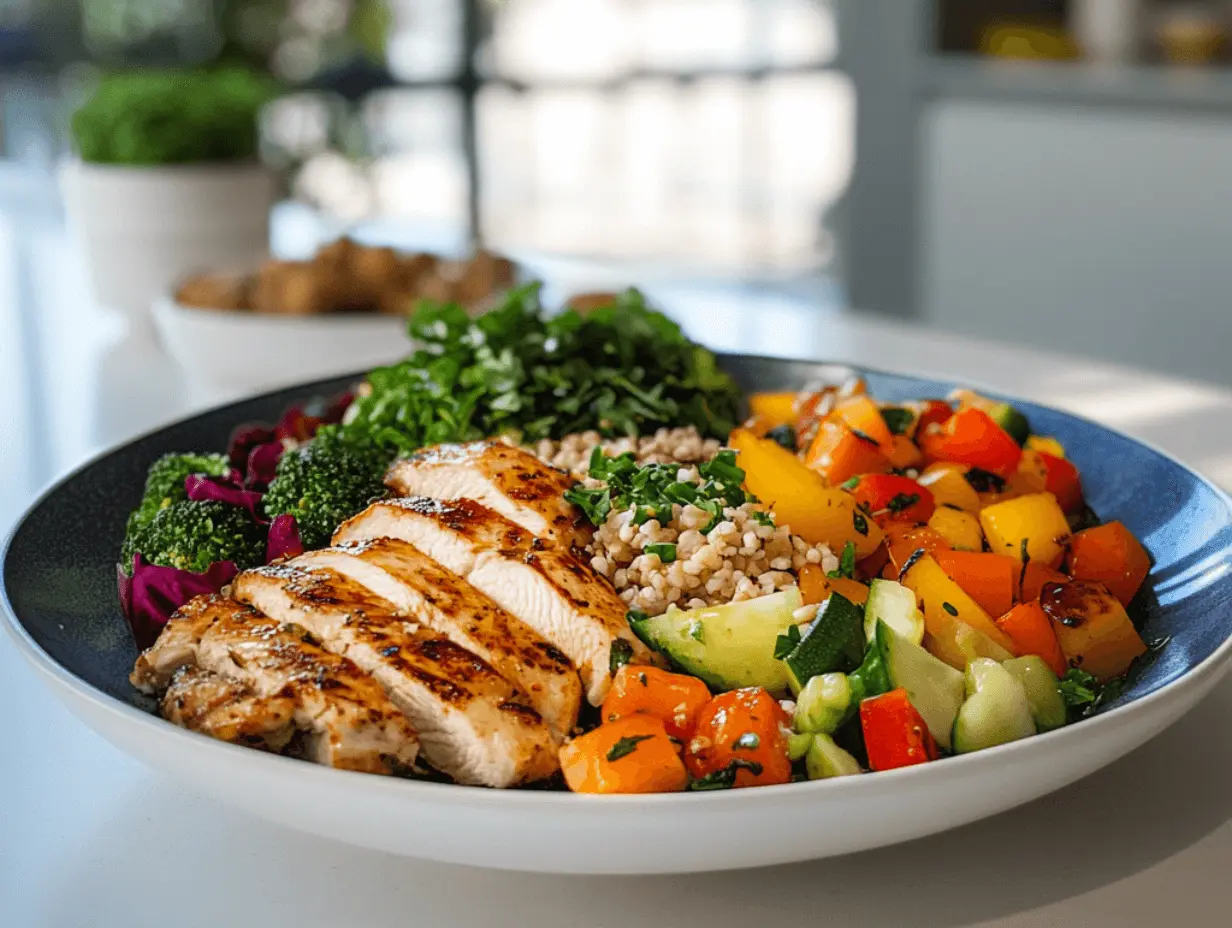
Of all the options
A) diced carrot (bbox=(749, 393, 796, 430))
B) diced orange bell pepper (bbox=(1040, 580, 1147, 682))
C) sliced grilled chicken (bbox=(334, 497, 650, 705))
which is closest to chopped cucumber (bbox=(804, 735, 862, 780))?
sliced grilled chicken (bbox=(334, 497, 650, 705))

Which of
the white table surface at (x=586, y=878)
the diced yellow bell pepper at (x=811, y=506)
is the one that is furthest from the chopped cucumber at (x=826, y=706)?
the diced yellow bell pepper at (x=811, y=506)

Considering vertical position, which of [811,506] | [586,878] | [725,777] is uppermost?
[811,506]

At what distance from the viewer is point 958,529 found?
1.63 meters

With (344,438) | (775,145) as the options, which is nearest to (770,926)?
(344,438)

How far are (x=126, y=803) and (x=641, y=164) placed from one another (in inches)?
309

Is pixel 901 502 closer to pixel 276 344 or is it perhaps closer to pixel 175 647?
pixel 175 647

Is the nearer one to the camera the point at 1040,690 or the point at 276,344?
the point at 1040,690

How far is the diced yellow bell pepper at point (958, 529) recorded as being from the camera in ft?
→ 5.30

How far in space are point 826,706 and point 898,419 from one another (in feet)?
2.55

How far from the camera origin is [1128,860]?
48.6 inches

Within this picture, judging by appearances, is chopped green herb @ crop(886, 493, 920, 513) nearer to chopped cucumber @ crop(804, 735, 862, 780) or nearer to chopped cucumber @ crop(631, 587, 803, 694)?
chopped cucumber @ crop(631, 587, 803, 694)

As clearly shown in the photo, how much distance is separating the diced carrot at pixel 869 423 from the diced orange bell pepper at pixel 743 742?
651 millimetres

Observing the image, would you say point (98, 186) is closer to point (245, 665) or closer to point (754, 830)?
point (245, 665)

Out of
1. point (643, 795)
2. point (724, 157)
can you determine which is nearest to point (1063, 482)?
point (643, 795)
